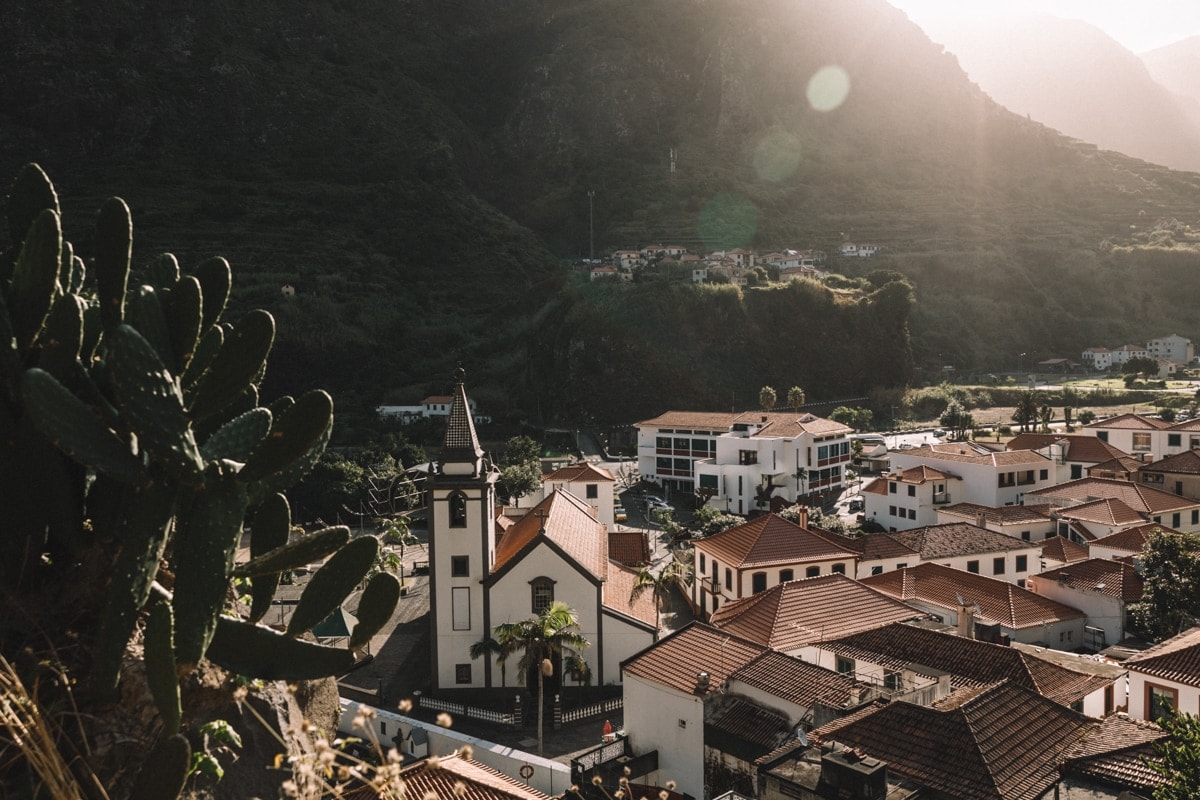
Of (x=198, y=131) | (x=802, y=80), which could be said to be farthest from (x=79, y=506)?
(x=802, y=80)

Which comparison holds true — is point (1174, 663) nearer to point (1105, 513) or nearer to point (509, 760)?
point (509, 760)

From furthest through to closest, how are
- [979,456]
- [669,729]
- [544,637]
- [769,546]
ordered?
[979,456], [769,546], [544,637], [669,729]

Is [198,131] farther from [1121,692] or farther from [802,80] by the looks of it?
[1121,692]

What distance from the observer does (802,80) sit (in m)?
147

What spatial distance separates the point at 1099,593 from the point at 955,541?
535 cm

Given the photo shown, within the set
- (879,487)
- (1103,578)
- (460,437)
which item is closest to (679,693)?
(460,437)

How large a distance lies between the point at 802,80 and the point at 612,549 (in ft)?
451

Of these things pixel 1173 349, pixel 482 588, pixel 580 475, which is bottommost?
pixel 482 588

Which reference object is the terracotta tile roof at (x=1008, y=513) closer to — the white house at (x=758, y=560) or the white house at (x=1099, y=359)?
the white house at (x=758, y=560)

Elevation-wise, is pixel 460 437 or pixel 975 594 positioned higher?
pixel 460 437

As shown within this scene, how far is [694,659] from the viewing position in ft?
55.7

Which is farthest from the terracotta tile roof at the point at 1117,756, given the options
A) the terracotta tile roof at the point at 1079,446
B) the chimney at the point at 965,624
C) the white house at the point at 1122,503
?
the terracotta tile roof at the point at 1079,446

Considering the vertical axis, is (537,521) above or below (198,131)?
below

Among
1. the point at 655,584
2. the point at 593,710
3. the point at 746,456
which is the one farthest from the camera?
the point at 746,456
